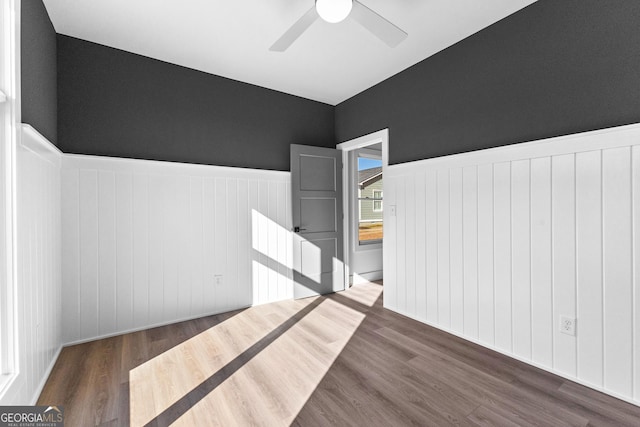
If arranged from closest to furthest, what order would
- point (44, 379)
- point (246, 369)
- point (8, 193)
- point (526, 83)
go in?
point (8, 193), point (44, 379), point (246, 369), point (526, 83)

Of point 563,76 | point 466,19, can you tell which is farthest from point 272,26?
point 563,76

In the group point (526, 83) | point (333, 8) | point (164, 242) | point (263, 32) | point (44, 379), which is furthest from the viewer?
point (164, 242)

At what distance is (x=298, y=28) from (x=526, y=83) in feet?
5.99

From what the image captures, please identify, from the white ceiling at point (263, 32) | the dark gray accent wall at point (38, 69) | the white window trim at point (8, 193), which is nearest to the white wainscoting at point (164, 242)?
the dark gray accent wall at point (38, 69)

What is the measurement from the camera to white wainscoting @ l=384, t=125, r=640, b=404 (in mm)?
1784

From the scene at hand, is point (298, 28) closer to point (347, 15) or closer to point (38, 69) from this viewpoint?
point (347, 15)

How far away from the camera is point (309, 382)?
1958mm

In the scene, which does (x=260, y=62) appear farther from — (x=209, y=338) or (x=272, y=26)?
(x=209, y=338)

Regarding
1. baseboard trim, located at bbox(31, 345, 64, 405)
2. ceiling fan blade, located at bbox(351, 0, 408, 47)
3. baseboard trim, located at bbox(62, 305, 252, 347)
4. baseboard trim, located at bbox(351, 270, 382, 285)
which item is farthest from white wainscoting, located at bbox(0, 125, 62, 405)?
baseboard trim, located at bbox(351, 270, 382, 285)

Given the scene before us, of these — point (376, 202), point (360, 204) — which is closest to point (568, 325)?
point (360, 204)

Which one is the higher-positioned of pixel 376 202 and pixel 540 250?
pixel 376 202

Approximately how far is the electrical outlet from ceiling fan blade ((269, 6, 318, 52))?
2711 millimetres

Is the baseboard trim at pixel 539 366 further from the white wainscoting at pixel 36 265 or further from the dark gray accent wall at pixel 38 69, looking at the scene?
the dark gray accent wall at pixel 38 69

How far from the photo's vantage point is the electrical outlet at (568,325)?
77.9 inches
